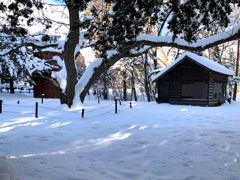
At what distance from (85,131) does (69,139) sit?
4.26 ft

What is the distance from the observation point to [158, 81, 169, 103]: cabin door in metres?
21.6

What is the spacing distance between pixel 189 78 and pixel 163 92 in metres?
3.09

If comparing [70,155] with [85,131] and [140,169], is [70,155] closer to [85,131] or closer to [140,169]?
[140,169]

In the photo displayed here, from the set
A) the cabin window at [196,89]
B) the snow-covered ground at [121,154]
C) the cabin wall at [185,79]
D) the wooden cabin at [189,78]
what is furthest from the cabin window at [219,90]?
the snow-covered ground at [121,154]

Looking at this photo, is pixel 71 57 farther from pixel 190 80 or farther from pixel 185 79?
pixel 190 80

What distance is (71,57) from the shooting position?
15.0 metres

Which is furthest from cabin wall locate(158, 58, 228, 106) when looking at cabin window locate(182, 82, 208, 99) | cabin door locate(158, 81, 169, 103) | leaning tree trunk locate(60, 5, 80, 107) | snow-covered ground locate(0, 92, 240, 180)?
snow-covered ground locate(0, 92, 240, 180)

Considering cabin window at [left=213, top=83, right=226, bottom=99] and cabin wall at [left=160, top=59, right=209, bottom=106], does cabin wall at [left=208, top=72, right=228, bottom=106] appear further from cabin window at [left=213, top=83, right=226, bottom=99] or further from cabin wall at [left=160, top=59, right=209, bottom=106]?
cabin wall at [left=160, top=59, right=209, bottom=106]

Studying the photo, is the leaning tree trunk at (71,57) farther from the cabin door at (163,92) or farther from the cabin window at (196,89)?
the cabin window at (196,89)

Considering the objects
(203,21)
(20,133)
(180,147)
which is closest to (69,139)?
(20,133)

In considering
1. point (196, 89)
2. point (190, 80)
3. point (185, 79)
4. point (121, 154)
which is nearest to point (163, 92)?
point (185, 79)

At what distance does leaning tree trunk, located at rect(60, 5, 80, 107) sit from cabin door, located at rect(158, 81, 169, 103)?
9988mm

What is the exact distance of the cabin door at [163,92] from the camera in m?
21.6

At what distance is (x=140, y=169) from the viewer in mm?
4102
